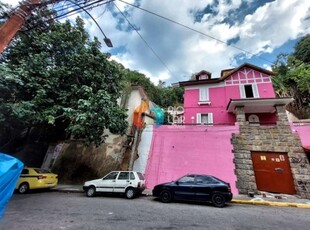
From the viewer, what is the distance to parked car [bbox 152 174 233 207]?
807 centimetres

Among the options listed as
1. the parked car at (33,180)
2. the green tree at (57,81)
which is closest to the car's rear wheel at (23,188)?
the parked car at (33,180)

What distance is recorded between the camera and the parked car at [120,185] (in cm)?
935

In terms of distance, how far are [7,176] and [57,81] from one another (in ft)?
27.7

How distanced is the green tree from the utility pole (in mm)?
2832

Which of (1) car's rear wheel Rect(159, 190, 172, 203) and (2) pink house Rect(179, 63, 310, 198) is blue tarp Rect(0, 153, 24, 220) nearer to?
(1) car's rear wheel Rect(159, 190, 172, 203)

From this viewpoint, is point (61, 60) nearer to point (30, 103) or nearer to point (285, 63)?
point (30, 103)

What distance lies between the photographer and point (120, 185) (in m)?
9.54

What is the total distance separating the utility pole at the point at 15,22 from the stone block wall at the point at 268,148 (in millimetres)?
13579

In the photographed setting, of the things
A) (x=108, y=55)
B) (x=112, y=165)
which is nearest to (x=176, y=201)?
(x=112, y=165)

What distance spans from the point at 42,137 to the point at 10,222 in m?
13.8

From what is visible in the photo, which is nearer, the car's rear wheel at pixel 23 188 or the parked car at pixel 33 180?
the car's rear wheel at pixel 23 188

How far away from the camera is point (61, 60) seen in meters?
10.9

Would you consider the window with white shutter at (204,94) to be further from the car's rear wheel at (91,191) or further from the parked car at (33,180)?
the parked car at (33,180)

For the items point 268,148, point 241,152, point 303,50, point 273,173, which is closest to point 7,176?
point 241,152
